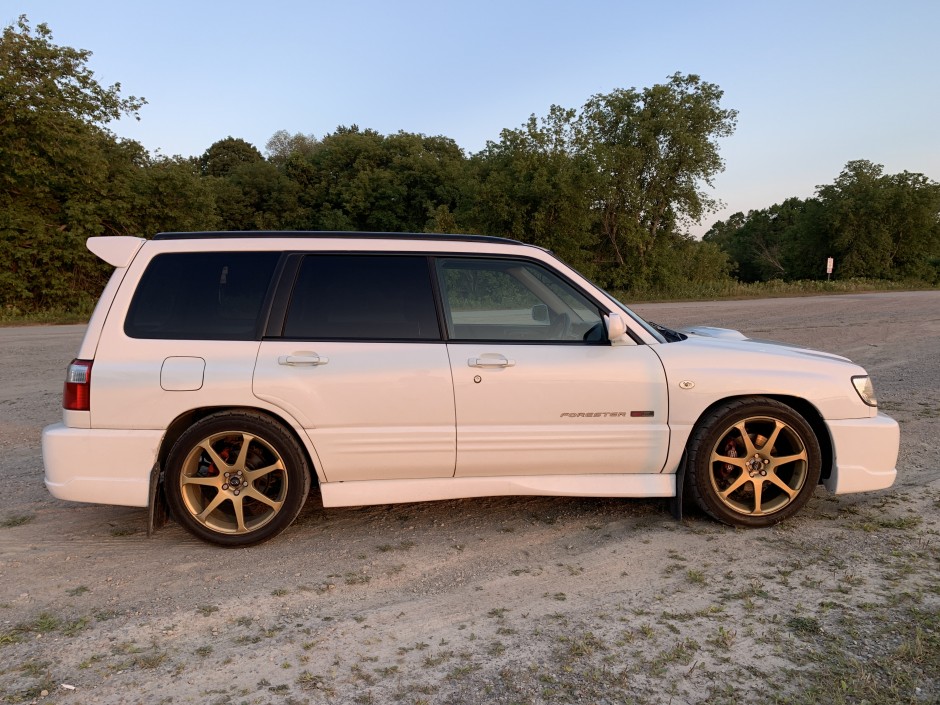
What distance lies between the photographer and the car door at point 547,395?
3844 millimetres

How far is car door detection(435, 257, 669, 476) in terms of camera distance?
3844 millimetres

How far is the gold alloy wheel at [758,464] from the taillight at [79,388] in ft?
11.9

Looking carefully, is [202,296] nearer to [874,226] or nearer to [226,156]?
[874,226]

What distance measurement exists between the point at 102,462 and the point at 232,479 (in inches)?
28.2

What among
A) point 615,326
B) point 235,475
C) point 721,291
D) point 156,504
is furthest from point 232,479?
point 721,291

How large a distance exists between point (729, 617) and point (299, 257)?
2.98 meters

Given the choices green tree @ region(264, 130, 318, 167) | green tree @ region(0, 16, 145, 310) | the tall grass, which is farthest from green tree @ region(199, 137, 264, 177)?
the tall grass

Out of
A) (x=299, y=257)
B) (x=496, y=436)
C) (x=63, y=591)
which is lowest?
(x=63, y=591)

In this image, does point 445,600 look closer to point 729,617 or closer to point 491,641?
point 491,641

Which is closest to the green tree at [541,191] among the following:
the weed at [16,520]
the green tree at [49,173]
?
the green tree at [49,173]

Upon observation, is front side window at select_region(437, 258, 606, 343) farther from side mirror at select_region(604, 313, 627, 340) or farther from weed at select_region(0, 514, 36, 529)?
weed at select_region(0, 514, 36, 529)

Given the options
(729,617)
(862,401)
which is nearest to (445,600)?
(729,617)

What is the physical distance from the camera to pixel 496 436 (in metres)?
3.88

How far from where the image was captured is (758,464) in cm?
402
